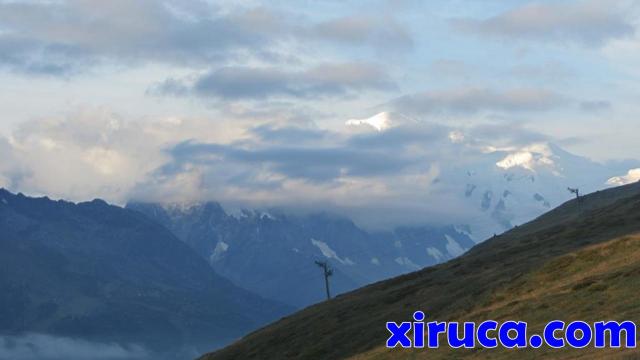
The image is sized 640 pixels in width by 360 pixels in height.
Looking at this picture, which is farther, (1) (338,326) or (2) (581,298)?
(1) (338,326)

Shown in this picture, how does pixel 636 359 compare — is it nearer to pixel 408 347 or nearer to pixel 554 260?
pixel 408 347

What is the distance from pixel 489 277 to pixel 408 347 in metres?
33.2

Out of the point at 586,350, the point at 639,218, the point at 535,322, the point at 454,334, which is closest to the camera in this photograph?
the point at 586,350

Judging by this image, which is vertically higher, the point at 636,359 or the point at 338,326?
the point at 338,326

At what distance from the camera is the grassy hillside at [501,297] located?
73.4 meters

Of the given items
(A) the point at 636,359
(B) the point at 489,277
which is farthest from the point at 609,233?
(A) the point at 636,359

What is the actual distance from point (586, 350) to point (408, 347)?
25.0 meters

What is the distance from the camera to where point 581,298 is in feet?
250

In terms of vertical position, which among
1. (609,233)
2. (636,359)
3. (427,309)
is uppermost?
(609,233)

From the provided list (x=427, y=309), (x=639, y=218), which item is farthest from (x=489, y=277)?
(x=639, y=218)

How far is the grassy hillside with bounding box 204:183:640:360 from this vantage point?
7344 centimetres

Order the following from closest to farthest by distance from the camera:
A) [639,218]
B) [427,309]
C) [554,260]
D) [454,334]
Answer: [454,334], [554,260], [427,309], [639,218]

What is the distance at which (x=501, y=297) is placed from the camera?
95000 mm

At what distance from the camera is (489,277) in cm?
11356
